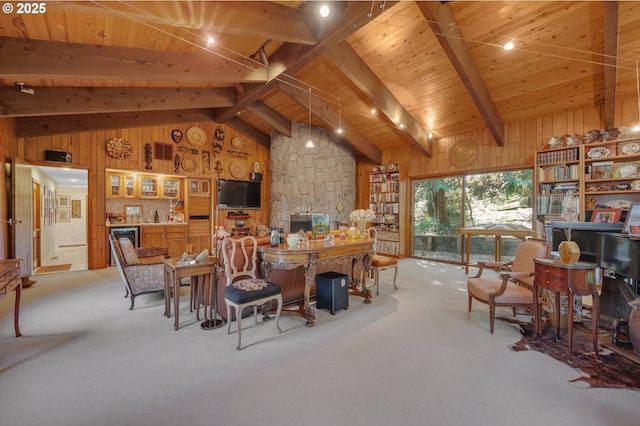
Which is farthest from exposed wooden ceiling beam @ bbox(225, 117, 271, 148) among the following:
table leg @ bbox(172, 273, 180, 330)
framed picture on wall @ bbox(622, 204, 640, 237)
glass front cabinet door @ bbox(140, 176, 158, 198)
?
framed picture on wall @ bbox(622, 204, 640, 237)

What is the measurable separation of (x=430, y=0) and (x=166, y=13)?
10.1 ft

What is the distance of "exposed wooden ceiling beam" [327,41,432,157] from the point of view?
4.74 metres

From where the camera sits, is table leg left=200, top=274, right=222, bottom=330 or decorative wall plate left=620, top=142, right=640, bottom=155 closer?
table leg left=200, top=274, right=222, bottom=330

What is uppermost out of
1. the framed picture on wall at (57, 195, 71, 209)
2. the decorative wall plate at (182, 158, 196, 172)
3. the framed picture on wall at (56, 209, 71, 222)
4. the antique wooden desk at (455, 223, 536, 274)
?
the decorative wall plate at (182, 158, 196, 172)

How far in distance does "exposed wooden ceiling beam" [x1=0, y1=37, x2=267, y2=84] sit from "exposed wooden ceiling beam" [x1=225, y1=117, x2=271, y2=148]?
320 centimetres

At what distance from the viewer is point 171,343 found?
8.59ft

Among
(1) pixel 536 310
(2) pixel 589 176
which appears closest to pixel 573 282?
(1) pixel 536 310

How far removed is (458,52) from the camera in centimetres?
410

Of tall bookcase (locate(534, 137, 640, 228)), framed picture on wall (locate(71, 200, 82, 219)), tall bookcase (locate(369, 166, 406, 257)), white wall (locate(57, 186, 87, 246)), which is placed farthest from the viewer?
framed picture on wall (locate(71, 200, 82, 219))

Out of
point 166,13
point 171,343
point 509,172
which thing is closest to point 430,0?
point 166,13

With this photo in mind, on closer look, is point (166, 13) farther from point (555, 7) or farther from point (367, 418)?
point (555, 7)

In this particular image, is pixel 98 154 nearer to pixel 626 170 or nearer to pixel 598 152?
pixel 598 152

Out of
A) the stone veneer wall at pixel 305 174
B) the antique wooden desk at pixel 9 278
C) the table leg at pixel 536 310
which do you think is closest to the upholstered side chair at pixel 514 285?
the table leg at pixel 536 310

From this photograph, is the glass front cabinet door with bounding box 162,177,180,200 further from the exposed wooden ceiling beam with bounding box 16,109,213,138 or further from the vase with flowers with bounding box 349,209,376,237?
the vase with flowers with bounding box 349,209,376,237
